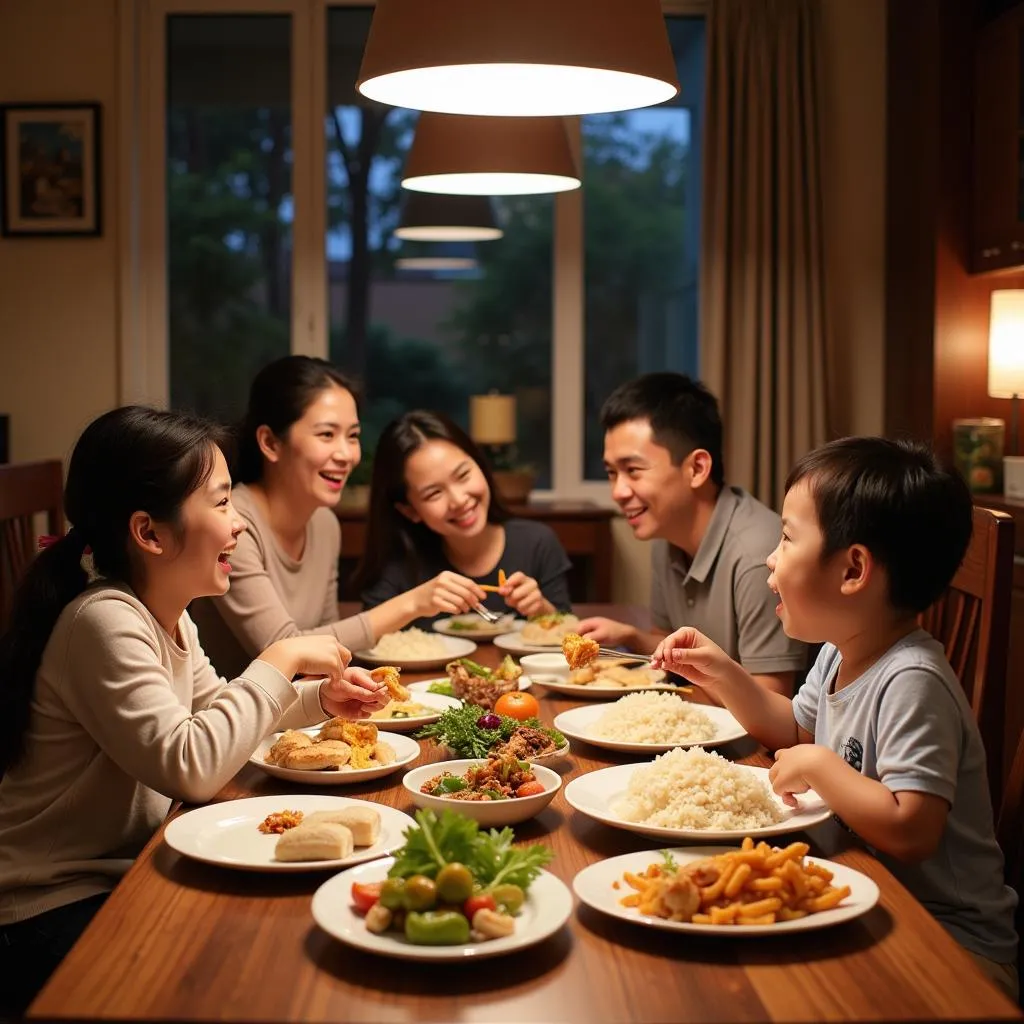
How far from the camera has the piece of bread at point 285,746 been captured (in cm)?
175

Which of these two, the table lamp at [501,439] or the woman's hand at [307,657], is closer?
the woman's hand at [307,657]

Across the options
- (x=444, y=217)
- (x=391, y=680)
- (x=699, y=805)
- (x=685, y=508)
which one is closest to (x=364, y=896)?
(x=699, y=805)

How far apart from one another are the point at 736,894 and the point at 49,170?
4.77 meters

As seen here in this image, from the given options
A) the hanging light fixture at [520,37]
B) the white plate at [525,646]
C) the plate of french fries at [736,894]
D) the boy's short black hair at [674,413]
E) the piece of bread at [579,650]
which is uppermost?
the hanging light fixture at [520,37]

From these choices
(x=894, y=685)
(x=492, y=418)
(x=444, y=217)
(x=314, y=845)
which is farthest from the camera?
(x=492, y=418)

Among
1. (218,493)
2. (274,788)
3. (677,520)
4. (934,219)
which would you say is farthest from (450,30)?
(934,219)

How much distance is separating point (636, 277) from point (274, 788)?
13.3 feet

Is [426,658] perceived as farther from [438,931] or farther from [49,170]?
[49,170]

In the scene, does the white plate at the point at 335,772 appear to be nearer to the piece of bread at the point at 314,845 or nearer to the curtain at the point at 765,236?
the piece of bread at the point at 314,845

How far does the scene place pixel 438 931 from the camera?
1147 mm

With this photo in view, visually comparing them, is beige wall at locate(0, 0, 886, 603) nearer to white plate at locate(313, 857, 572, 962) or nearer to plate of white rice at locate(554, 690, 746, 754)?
plate of white rice at locate(554, 690, 746, 754)

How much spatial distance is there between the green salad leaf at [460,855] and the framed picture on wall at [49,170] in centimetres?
451

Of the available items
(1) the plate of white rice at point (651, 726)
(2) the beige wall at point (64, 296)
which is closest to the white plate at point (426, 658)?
(1) the plate of white rice at point (651, 726)

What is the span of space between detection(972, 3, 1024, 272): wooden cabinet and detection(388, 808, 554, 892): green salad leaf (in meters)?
3.47
